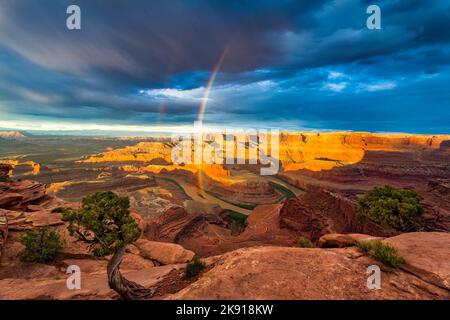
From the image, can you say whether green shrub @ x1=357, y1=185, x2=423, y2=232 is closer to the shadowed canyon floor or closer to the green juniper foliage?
the shadowed canyon floor

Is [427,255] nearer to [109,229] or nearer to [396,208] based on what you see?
[396,208]

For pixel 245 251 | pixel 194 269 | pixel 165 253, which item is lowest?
pixel 165 253

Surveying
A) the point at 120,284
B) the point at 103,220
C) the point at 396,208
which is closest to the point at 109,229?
the point at 103,220

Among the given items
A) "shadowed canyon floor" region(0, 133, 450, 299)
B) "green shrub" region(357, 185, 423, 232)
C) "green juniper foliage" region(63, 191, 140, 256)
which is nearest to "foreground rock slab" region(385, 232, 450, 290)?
"shadowed canyon floor" region(0, 133, 450, 299)
